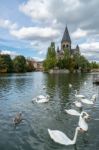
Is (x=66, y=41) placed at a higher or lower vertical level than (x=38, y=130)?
higher

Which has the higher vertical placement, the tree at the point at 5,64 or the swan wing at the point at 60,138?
the tree at the point at 5,64

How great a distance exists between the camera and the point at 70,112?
1941 centimetres

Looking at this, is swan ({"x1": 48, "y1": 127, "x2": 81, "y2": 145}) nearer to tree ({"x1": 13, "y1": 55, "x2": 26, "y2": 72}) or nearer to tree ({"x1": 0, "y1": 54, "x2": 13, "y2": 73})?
tree ({"x1": 0, "y1": 54, "x2": 13, "y2": 73})

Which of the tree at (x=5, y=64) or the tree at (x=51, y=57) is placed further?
the tree at (x=51, y=57)

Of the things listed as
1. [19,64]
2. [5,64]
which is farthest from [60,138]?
[19,64]

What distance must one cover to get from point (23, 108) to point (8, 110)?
5.35ft

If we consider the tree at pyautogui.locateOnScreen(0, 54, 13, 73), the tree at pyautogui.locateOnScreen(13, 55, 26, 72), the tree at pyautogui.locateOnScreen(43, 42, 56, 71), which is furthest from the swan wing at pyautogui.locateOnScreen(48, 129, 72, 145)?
the tree at pyautogui.locateOnScreen(13, 55, 26, 72)

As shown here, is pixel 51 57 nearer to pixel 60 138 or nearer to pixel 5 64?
pixel 5 64

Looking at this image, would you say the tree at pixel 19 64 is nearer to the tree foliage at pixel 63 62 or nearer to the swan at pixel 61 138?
the tree foliage at pixel 63 62

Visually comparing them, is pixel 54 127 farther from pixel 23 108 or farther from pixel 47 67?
pixel 47 67

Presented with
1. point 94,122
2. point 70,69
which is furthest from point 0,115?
point 70,69

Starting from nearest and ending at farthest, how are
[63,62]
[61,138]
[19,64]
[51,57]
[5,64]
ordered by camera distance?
[61,138] < [5,64] < [51,57] < [63,62] < [19,64]

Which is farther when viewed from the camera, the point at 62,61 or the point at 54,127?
the point at 62,61

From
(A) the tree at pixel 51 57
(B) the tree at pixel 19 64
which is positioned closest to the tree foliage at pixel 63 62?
(A) the tree at pixel 51 57
